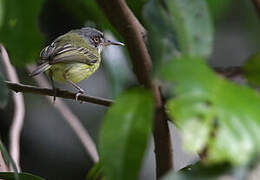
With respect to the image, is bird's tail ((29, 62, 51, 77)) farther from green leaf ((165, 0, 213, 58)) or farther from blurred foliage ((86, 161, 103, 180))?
green leaf ((165, 0, 213, 58))

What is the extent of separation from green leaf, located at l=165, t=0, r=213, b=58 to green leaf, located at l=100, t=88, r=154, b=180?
126mm

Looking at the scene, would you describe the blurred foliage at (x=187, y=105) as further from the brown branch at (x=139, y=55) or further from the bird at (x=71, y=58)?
the bird at (x=71, y=58)

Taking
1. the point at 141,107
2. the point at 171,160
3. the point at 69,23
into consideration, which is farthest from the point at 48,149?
the point at 141,107

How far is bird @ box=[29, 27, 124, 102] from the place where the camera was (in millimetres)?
3357

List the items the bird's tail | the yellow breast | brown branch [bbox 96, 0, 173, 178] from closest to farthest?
brown branch [bbox 96, 0, 173, 178] < the bird's tail < the yellow breast

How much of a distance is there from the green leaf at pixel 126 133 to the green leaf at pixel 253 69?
0.19m

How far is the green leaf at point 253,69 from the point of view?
3.55 ft

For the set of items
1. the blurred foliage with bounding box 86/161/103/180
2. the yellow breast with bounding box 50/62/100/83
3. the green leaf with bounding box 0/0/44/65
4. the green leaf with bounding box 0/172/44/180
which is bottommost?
the blurred foliage with bounding box 86/161/103/180

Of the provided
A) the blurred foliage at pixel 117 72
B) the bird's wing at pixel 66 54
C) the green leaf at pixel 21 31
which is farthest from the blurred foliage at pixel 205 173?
the bird's wing at pixel 66 54

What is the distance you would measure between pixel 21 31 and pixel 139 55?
709 millimetres

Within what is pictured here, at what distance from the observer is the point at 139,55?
128cm

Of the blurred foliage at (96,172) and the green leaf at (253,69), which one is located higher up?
the green leaf at (253,69)

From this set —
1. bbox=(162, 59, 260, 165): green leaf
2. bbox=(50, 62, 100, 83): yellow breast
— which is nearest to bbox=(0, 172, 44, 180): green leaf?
bbox=(162, 59, 260, 165): green leaf

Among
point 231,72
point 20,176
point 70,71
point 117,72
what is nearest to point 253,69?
point 231,72
